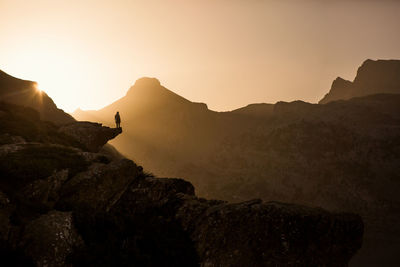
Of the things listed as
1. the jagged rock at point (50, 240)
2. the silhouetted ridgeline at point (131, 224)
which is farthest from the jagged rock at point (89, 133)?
the jagged rock at point (50, 240)

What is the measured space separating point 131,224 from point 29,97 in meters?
61.2

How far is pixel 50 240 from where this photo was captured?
12570 mm

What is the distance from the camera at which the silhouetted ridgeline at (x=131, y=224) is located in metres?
13.0

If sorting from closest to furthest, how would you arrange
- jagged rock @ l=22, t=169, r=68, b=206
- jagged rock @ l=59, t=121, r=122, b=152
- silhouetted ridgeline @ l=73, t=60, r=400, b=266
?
1. jagged rock @ l=22, t=169, r=68, b=206
2. jagged rock @ l=59, t=121, r=122, b=152
3. silhouetted ridgeline @ l=73, t=60, r=400, b=266

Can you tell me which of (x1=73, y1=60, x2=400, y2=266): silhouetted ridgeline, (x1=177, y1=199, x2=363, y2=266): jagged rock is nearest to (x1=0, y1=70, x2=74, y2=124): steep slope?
(x1=177, y1=199, x2=363, y2=266): jagged rock

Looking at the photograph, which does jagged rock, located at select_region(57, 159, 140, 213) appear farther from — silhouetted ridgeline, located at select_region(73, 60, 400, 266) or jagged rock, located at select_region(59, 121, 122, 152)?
silhouetted ridgeline, located at select_region(73, 60, 400, 266)

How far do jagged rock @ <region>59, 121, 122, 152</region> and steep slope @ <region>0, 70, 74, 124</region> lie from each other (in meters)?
33.0

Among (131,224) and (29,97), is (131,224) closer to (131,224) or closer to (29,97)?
(131,224)

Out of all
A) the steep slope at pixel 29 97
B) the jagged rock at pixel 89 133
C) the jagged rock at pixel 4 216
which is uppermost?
the steep slope at pixel 29 97

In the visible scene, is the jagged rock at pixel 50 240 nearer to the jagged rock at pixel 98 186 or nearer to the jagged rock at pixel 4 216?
the jagged rock at pixel 4 216

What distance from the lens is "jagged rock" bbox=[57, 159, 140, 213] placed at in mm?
17375

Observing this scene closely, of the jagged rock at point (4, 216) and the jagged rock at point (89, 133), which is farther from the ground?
the jagged rock at point (89, 133)

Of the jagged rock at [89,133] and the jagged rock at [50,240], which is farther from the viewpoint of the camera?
the jagged rock at [89,133]

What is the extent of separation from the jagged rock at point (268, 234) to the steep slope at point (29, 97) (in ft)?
180
